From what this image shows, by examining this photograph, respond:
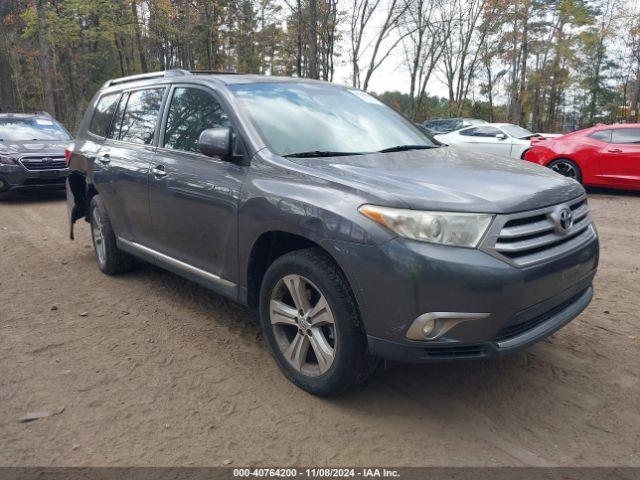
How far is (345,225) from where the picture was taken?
260 cm

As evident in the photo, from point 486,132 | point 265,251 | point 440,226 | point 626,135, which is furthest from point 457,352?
point 486,132

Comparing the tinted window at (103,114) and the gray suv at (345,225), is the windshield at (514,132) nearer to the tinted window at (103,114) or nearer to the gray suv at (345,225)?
the gray suv at (345,225)

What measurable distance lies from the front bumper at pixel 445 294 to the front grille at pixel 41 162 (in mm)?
8855

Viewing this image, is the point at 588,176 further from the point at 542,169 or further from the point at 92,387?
the point at 92,387

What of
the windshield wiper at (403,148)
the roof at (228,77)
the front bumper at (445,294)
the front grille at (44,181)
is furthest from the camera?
the front grille at (44,181)

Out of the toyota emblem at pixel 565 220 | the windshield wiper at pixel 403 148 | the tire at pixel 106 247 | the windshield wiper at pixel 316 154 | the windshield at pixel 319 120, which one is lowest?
the tire at pixel 106 247

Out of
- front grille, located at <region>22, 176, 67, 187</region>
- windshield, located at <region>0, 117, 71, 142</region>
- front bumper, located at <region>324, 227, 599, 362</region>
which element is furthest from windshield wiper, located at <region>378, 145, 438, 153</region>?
windshield, located at <region>0, 117, 71, 142</region>

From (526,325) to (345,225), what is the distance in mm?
1088

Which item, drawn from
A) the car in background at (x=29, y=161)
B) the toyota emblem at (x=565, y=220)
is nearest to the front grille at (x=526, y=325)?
the toyota emblem at (x=565, y=220)

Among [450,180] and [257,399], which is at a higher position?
[450,180]

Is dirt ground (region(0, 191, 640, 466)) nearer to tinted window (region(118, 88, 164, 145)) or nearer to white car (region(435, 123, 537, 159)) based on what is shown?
tinted window (region(118, 88, 164, 145))

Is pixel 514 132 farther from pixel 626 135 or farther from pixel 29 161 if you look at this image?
pixel 29 161

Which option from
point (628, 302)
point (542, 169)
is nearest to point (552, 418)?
point (542, 169)

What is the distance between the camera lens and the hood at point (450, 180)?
2547 mm
